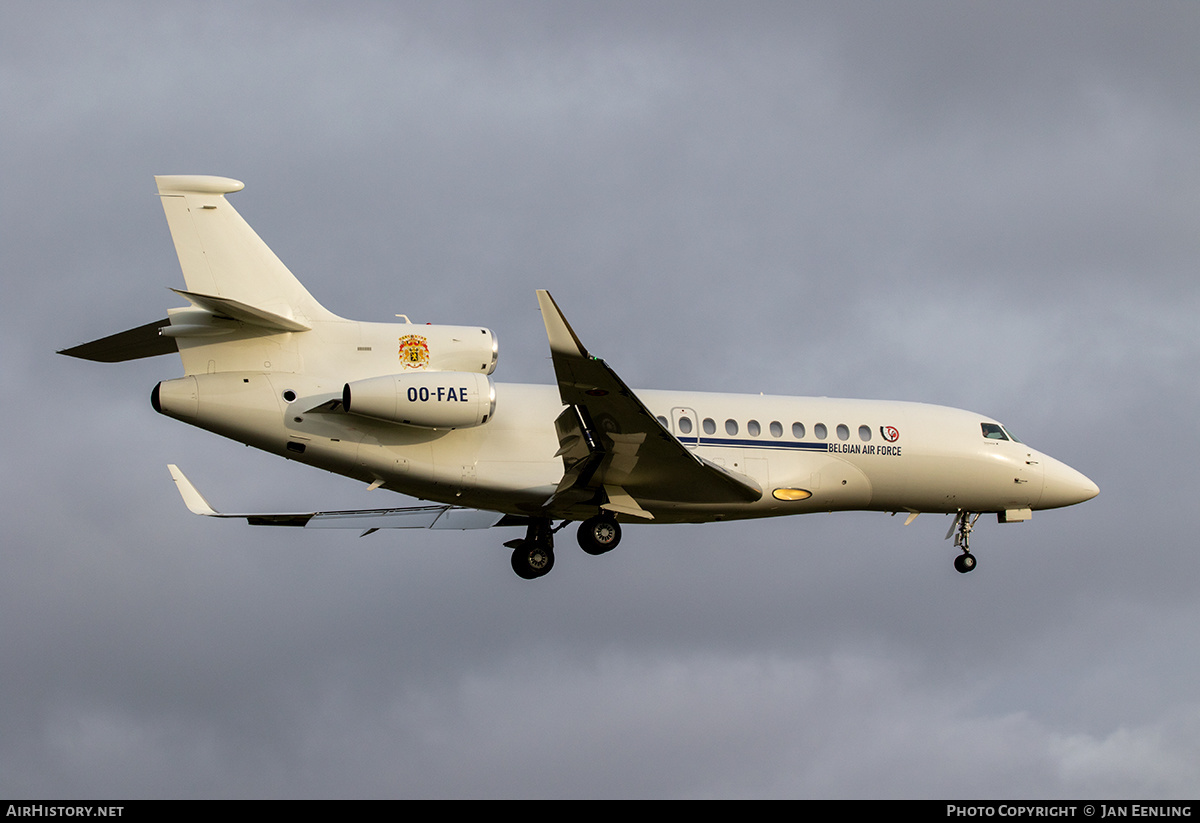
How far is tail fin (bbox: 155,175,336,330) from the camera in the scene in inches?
824

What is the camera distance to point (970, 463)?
82.8 feet

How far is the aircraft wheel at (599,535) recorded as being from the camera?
22.4 meters

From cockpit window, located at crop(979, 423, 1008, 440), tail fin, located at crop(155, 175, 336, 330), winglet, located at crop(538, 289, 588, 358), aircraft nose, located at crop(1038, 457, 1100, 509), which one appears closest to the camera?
winglet, located at crop(538, 289, 588, 358)

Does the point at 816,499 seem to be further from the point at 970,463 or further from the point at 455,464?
the point at 455,464

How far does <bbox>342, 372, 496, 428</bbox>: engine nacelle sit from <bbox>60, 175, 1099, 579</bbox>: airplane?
3 cm

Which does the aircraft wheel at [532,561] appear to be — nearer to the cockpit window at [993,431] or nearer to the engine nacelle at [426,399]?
the engine nacelle at [426,399]

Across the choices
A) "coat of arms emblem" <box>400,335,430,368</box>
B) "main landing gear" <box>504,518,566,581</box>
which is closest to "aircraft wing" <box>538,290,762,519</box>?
"main landing gear" <box>504,518,566,581</box>

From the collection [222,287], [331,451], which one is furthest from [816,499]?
[222,287]

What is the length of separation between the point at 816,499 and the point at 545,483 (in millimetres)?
5205

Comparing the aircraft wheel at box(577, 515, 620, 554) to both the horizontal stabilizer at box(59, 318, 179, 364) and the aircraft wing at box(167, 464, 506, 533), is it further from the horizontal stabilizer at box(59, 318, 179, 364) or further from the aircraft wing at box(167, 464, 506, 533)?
the horizontal stabilizer at box(59, 318, 179, 364)

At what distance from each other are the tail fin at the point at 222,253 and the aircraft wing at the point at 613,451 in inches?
181

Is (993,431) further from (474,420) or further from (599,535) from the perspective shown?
(474,420)
